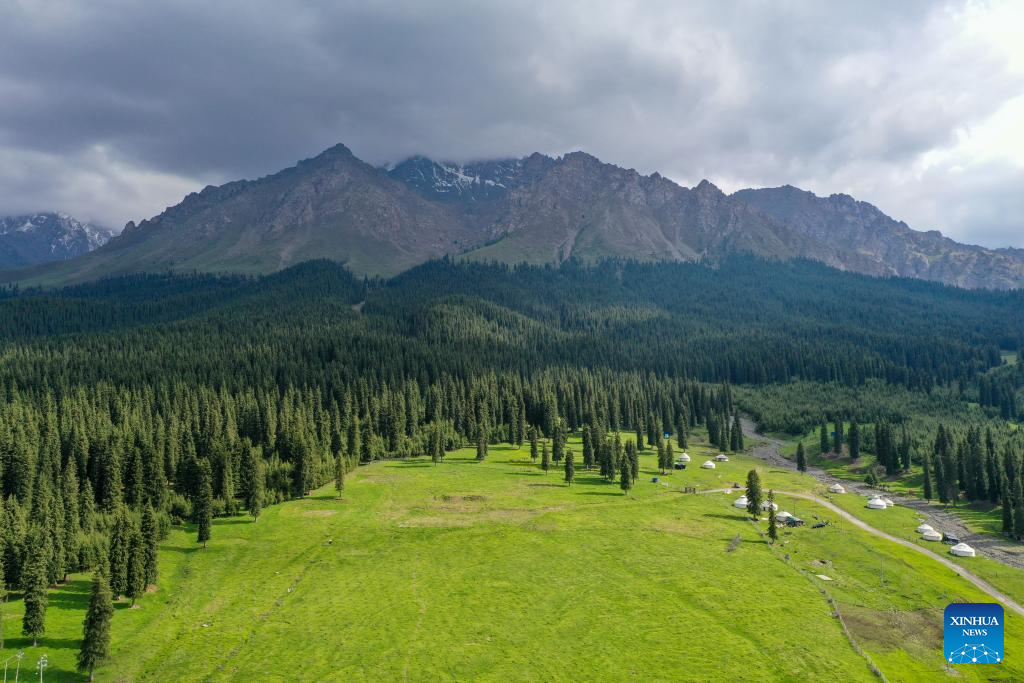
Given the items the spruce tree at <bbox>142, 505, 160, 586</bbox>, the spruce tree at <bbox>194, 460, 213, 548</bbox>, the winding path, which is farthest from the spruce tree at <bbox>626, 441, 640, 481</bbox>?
the spruce tree at <bbox>142, 505, 160, 586</bbox>

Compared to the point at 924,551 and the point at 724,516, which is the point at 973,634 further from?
the point at 724,516

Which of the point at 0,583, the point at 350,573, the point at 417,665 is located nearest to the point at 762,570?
the point at 417,665

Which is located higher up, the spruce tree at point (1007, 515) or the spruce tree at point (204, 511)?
the spruce tree at point (204, 511)

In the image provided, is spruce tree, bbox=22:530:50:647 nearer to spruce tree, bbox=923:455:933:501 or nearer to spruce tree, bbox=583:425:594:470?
spruce tree, bbox=583:425:594:470

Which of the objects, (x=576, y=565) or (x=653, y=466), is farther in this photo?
(x=653, y=466)

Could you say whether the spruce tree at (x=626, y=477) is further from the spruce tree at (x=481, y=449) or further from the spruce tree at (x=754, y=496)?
the spruce tree at (x=481, y=449)

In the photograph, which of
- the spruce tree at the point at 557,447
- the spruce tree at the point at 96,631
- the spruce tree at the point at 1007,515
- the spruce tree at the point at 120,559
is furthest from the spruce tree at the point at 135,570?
the spruce tree at the point at 1007,515

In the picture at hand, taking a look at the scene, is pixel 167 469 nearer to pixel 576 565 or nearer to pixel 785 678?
pixel 576 565
